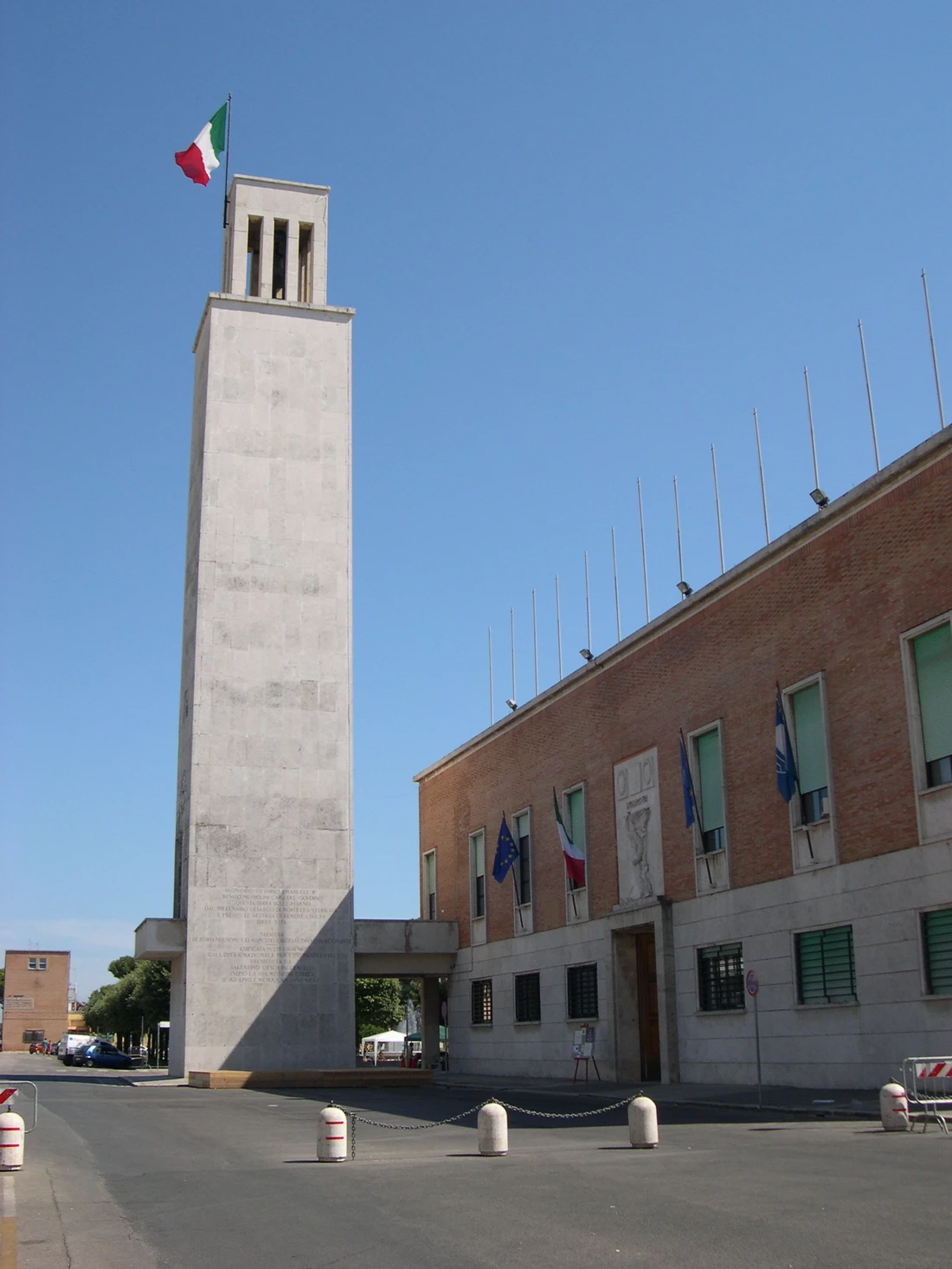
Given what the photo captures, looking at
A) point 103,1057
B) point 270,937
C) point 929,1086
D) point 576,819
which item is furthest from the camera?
point 103,1057

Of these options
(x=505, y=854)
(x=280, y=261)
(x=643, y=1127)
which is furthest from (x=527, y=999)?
(x=280, y=261)

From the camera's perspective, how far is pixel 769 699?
102ft

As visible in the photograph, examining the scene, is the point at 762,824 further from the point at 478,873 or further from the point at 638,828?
the point at 478,873

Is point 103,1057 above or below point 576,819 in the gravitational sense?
below

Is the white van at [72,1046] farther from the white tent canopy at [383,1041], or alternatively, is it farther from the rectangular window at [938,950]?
the rectangular window at [938,950]

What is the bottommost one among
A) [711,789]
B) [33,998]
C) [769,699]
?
[33,998]

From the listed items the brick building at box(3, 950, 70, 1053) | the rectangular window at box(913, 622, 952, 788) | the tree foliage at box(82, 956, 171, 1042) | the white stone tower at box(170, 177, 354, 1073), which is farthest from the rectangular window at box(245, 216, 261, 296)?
the brick building at box(3, 950, 70, 1053)

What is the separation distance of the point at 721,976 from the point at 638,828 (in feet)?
18.4

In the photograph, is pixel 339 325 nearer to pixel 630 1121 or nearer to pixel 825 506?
pixel 825 506

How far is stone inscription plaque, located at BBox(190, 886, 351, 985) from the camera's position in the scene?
43250 mm

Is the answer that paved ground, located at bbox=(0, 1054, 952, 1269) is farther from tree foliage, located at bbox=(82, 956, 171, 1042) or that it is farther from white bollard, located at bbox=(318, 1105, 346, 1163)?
tree foliage, located at bbox=(82, 956, 171, 1042)

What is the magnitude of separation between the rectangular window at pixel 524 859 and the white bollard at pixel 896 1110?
2596 cm

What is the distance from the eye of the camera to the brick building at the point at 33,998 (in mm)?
147500

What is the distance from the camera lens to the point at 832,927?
92.7 ft
